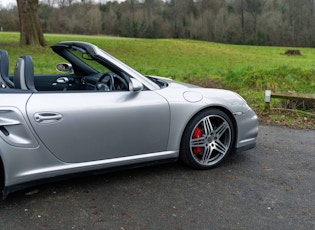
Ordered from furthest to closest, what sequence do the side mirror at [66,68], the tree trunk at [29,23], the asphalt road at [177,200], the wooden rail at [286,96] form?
the tree trunk at [29,23]
the wooden rail at [286,96]
the side mirror at [66,68]
the asphalt road at [177,200]

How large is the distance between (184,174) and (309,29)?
65125 mm

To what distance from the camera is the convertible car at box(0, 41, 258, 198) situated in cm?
286

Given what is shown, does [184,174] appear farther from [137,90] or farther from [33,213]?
[33,213]

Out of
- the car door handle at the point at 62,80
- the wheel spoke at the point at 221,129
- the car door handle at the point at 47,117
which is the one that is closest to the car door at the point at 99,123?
the car door handle at the point at 47,117

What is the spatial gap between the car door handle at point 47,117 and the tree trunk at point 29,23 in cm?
1931

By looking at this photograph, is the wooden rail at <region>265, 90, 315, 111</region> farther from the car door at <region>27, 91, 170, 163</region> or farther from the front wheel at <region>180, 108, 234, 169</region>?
the car door at <region>27, 91, 170, 163</region>

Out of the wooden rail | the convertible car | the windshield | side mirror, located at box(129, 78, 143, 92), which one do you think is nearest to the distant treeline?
the wooden rail

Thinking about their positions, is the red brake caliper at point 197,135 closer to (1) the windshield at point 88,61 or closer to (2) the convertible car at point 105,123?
(2) the convertible car at point 105,123

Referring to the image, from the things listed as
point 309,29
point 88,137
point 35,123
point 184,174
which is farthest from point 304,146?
point 309,29

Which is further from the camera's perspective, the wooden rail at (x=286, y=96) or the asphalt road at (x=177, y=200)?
the wooden rail at (x=286, y=96)

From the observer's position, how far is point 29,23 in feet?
67.9

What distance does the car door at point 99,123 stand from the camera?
2943mm

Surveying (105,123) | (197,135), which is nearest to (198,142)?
(197,135)

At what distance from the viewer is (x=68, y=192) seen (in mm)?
3246
